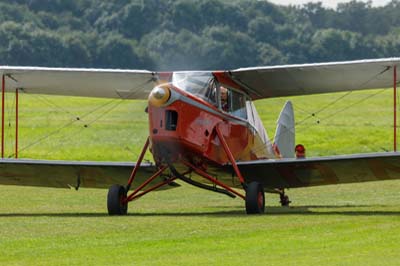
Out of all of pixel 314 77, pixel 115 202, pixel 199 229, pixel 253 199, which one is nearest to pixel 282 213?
pixel 253 199

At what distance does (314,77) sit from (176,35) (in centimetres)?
3634

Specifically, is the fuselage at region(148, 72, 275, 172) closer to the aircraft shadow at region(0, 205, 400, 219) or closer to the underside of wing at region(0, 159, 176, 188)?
the aircraft shadow at region(0, 205, 400, 219)

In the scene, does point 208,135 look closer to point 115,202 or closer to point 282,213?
point 282,213

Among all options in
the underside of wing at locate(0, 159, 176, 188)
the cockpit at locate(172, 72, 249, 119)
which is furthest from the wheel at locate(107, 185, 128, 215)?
the cockpit at locate(172, 72, 249, 119)

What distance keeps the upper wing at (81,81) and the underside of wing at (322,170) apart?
2.22m

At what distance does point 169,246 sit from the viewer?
45.6ft

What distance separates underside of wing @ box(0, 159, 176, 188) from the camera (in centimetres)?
1986

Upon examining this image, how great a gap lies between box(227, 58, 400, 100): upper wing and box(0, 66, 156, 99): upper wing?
1688mm

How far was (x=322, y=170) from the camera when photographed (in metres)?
19.7

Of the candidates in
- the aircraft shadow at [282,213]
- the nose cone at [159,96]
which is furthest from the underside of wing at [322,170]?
the nose cone at [159,96]

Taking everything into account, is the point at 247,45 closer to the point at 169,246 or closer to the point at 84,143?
the point at 84,143

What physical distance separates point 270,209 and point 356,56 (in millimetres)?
50782

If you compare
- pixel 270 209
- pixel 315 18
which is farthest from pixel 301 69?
pixel 315 18

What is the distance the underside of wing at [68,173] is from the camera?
65.2ft
